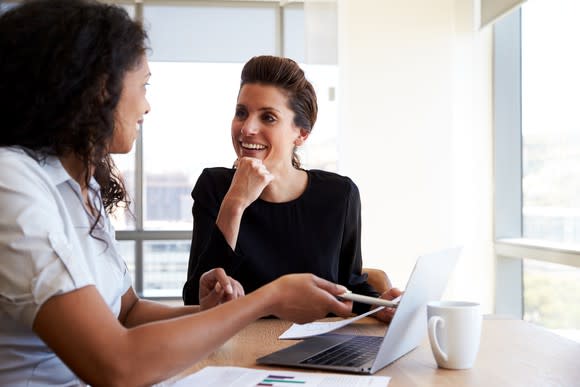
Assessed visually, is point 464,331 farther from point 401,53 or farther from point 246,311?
point 401,53

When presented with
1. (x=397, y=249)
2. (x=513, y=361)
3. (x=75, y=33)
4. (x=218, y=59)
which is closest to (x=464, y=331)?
(x=513, y=361)

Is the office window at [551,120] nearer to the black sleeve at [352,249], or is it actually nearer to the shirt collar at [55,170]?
the black sleeve at [352,249]

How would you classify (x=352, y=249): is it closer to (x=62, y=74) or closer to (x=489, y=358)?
(x=489, y=358)

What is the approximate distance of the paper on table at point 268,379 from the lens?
1005 mm

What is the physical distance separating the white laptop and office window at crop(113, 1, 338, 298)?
143 inches

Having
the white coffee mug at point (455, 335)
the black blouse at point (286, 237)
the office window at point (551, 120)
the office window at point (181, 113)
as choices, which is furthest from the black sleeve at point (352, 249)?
the office window at point (181, 113)

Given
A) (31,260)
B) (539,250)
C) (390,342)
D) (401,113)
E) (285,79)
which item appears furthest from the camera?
(401,113)

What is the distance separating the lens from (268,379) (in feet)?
3.36

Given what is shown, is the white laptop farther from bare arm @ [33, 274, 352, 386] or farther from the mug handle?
bare arm @ [33, 274, 352, 386]

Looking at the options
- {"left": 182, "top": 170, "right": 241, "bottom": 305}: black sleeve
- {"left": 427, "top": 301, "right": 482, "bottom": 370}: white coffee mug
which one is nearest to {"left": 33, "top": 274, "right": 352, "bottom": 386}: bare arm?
{"left": 427, "top": 301, "right": 482, "bottom": 370}: white coffee mug

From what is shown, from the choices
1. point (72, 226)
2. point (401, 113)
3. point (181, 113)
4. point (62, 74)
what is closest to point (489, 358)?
point (72, 226)

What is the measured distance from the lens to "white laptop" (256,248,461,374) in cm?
109

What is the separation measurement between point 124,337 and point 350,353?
475mm

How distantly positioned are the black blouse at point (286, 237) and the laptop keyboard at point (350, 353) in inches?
15.2
